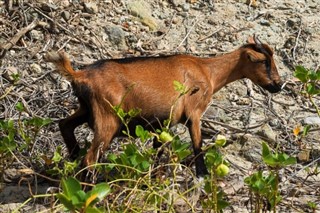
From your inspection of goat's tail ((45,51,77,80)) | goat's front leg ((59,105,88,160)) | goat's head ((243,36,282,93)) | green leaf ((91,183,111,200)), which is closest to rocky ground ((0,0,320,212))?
goat's front leg ((59,105,88,160))

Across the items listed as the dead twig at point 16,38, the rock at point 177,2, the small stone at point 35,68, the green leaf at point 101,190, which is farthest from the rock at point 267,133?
the green leaf at point 101,190

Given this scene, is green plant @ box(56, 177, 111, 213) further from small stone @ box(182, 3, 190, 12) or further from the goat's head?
small stone @ box(182, 3, 190, 12)

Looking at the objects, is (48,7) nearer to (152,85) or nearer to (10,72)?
(10,72)

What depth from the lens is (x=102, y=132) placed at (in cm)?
661

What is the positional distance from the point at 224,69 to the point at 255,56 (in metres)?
0.31

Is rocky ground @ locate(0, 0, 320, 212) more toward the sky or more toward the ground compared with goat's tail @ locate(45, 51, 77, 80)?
more toward the ground

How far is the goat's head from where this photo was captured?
307 inches

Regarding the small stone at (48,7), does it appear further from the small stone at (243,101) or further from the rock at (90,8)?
the small stone at (243,101)

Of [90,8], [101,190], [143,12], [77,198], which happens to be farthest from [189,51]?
[77,198]

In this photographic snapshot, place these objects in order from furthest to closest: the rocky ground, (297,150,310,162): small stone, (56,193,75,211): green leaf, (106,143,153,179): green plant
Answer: (297,150,310,162): small stone → the rocky ground → (106,143,153,179): green plant → (56,193,75,211): green leaf

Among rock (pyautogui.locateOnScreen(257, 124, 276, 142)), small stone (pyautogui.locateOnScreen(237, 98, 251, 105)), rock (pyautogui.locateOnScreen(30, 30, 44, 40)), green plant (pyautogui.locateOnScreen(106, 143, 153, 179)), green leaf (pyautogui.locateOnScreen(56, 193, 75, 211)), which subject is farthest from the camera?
rock (pyautogui.locateOnScreen(30, 30, 44, 40))

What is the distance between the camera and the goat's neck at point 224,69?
778 cm

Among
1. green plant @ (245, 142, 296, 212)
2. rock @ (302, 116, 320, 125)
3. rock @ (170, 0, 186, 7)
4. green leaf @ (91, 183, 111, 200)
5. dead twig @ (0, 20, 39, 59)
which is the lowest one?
rock @ (302, 116, 320, 125)

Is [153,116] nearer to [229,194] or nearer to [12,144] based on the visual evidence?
[229,194]
